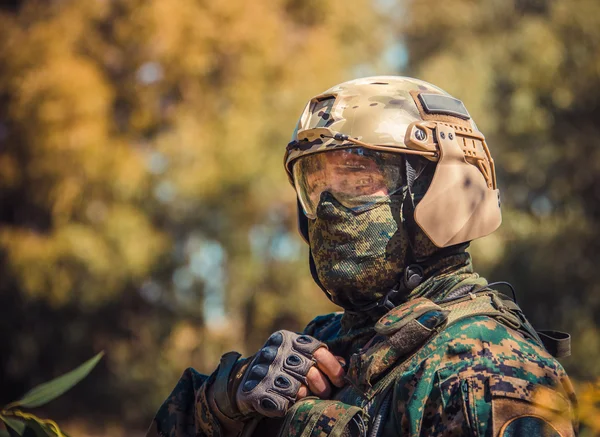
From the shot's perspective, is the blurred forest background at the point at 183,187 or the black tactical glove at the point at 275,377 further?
the blurred forest background at the point at 183,187

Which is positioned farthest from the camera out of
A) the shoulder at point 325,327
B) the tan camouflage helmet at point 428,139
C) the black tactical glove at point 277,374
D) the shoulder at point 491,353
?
the shoulder at point 325,327

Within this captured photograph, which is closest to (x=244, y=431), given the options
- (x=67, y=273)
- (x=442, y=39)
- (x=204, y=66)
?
(x=67, y=273)

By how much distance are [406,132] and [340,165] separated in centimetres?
29

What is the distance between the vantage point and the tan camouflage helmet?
3203 mm

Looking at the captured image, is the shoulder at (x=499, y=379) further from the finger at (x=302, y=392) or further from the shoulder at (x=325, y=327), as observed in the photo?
the shoulder at (x=325, y=327)

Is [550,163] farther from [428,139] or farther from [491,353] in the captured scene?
[491,353]

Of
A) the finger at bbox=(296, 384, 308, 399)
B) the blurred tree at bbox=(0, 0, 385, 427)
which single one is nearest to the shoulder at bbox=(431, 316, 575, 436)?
the finger at bbox=(296, 384, 308, 399)

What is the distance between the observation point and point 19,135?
13195mm

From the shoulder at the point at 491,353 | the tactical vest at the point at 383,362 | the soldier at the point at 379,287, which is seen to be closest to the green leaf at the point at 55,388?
the soldier at the point at 379,287

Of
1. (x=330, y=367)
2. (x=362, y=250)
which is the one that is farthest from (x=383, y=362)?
(x=362, y=250)

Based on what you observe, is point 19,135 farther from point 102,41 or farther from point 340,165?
point 340,165

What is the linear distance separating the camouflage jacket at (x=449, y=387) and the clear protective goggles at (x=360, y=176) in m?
0.44

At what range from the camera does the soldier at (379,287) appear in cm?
279

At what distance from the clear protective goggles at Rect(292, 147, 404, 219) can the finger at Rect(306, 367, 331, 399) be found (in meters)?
0.63
